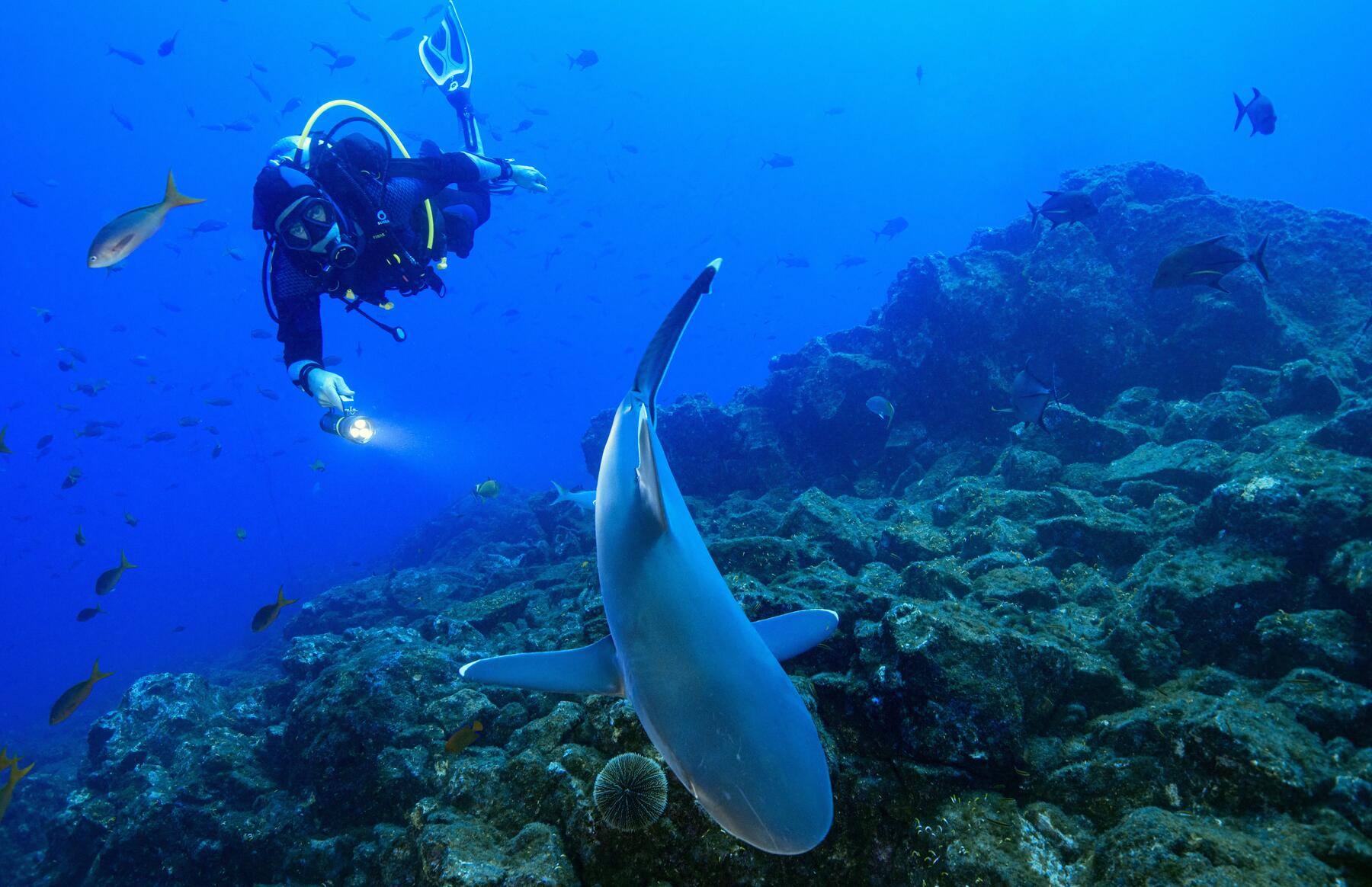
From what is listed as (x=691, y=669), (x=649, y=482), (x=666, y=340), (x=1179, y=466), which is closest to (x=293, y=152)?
(x=666, y=340)

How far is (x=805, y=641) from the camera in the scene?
2.64 meters

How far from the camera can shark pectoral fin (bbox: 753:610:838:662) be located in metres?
2.60

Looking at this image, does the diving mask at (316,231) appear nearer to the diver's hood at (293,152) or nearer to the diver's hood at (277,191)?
the diver's hood at (277,191)

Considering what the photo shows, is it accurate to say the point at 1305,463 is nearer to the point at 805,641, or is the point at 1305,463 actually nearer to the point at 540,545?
the point at 805,641

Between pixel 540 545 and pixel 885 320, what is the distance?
11.6 meters

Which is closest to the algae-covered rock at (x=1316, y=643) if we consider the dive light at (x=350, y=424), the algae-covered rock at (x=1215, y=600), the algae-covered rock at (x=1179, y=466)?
the algae-covered rock at (x=1215, y=600)

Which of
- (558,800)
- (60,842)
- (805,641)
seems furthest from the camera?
(60,842)

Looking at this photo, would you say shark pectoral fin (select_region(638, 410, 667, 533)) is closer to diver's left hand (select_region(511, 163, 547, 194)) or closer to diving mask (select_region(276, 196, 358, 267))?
diving mask (select_region(276, 196, 358, 267))

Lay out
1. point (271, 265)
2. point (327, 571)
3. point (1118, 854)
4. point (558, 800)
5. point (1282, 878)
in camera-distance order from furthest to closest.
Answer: point (327, 571) < point (271, 265) < point (558, 800) < point (1118, 854) < point (1282, 878)

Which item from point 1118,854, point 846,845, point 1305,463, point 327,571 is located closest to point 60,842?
point 846,845

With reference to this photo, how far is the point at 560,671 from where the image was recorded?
2359mm

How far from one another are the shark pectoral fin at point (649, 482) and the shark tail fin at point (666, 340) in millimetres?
716

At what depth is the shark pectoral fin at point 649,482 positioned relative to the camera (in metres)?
1.99

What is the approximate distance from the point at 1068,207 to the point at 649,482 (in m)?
9.52
